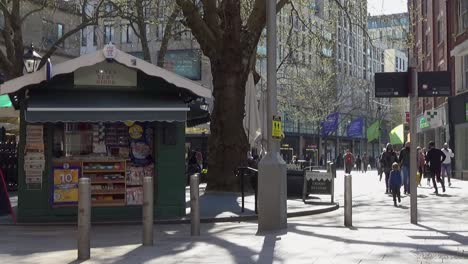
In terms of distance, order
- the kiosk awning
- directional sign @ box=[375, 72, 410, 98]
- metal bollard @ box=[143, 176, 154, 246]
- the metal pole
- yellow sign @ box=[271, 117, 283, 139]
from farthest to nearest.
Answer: the kiosk awning, directional sign @ box=[375, 72, 410, 98], the metal pole, yellow sign @ box=[271, 117, 283, 139], metal bollard @ box=[143, 176, 154, 246]

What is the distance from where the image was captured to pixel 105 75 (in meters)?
13.1

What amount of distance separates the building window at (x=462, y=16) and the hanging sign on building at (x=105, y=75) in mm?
23254

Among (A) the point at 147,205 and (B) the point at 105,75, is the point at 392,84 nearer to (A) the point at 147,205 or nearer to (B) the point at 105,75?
(A) the point at 147,205

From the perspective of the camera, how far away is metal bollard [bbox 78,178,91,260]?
8.35 m

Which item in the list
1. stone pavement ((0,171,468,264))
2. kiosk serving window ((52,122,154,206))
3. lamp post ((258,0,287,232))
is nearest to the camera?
stone pavement ((0,171,468,264))

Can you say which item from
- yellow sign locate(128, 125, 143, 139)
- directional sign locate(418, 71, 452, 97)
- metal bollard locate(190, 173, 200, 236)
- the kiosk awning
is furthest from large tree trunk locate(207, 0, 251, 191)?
metal bollard locate(190, 173, 200, 236)

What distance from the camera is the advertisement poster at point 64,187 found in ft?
42.3

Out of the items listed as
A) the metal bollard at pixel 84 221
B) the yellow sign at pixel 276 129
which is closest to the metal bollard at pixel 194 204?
the yellow sign at pixel 276 129

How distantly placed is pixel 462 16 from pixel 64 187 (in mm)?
25474

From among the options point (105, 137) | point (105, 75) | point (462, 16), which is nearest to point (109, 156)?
point (105, 137)

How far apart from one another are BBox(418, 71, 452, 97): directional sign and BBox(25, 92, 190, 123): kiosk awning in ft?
15.8

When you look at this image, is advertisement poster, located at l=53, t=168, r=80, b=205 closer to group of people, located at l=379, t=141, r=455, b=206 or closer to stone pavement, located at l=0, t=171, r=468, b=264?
stone pavement, located at l=0, t=171, r=468, b=264

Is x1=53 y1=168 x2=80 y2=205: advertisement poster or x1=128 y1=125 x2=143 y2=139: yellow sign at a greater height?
x1=128 y1=125 x2=143 y2=139: yellow sign

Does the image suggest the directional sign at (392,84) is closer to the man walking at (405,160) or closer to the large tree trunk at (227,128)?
the large tree trunk at (227,128)
